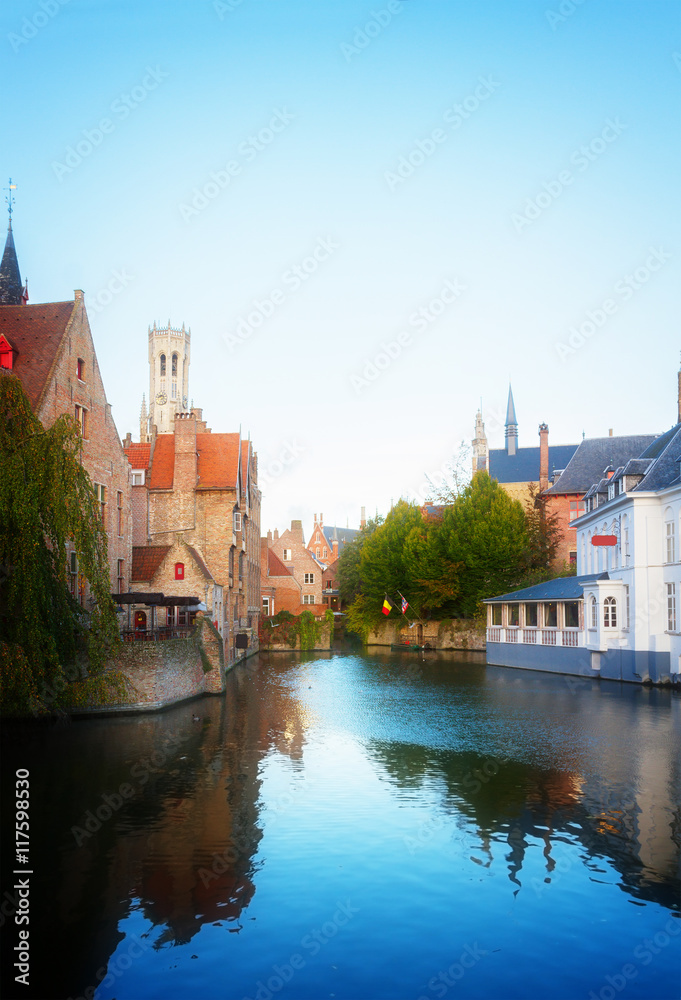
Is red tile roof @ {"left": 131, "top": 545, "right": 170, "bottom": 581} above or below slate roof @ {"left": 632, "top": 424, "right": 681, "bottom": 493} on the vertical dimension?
below

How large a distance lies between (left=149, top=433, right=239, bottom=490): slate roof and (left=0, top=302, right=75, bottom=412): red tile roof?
15443 mm

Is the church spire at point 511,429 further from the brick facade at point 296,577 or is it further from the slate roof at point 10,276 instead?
the slate roof at point 10,276

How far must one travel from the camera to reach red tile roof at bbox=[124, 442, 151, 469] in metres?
43.1

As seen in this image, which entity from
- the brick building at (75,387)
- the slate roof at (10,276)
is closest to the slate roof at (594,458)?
the brick building at (75,387)

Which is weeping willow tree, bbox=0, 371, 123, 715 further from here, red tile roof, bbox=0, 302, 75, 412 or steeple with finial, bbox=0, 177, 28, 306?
steeple with finial, bbox=0, 177, 28, 306

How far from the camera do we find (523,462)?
7025 centimetres

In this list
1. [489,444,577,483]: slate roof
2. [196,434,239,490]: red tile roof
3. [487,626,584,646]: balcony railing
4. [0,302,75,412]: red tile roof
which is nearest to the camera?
[0,302,75,412]: red tile roof

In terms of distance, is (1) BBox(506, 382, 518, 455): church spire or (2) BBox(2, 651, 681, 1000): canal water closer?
(2) BBox(2, 651, 681, 1000): canal water

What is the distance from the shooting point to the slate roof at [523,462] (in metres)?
67.7

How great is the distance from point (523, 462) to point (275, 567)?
81.4 feet

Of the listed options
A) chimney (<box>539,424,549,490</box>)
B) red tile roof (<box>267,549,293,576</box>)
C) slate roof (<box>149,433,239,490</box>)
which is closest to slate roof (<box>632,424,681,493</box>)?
slate roof (<box>149,433,239,490</box>)

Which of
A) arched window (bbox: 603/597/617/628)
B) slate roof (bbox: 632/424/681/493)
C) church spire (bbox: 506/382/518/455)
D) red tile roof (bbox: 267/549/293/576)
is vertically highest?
church spire (bbox: 506/382/518/455)

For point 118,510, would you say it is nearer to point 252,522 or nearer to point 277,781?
point 277,781

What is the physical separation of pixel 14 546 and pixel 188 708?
37.1 ft
